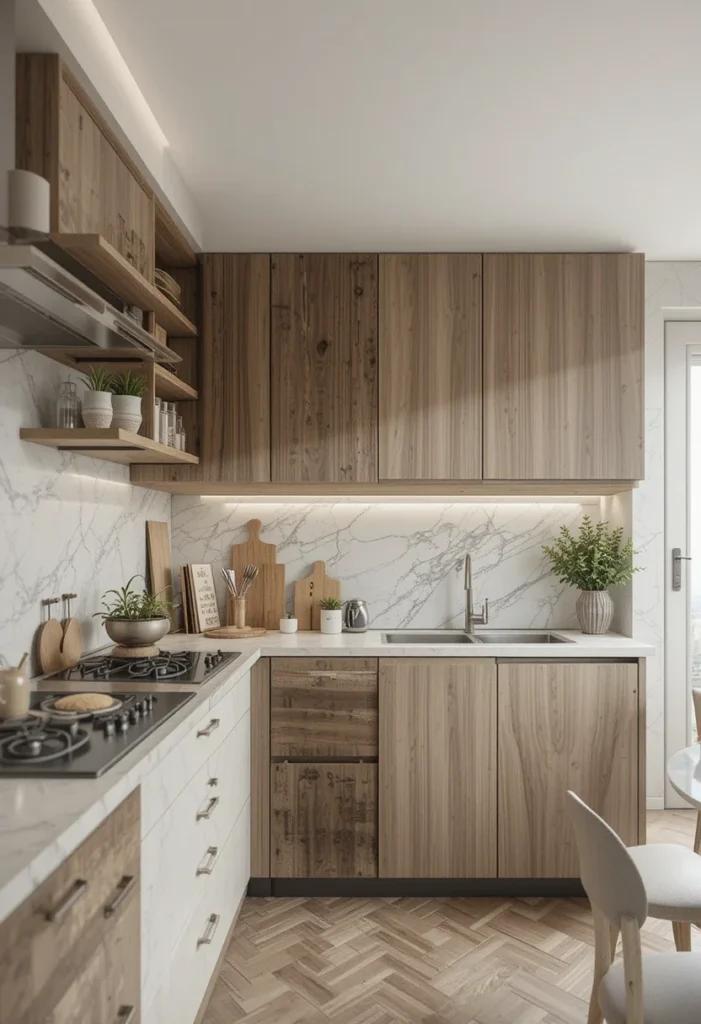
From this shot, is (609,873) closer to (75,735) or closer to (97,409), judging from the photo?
(75,735)

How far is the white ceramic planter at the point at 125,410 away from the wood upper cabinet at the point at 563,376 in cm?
150

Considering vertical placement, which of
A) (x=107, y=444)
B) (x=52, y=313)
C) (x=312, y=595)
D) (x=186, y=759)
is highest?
(x=52, y=313)

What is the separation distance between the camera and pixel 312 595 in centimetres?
367

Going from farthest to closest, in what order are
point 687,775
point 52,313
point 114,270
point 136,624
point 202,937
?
point 136,624 < point 202,937 < point 114,270 < point 687,775 < point 52,313

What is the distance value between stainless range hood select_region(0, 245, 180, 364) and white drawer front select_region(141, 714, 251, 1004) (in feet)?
3.79

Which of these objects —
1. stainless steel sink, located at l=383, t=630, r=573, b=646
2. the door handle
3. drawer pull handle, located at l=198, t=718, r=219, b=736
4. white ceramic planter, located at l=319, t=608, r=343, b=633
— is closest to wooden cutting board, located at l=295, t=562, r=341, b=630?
white ceramic planter, located at l=319, t=608, r=343, b=633

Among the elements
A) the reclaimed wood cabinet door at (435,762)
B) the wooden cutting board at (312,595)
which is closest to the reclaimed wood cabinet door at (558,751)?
the reclaimed wood cabinet door at (435,762)

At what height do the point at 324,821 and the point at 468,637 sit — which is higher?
the point at 468,637

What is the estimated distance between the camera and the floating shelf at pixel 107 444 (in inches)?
87.4

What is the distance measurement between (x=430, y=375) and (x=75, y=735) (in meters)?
2.15

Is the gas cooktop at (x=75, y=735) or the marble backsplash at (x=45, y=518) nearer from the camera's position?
the gas cooktop at (x=75, y=735)

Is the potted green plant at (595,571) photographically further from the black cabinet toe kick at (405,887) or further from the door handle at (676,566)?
the black cabinet toe kick at (405,887)

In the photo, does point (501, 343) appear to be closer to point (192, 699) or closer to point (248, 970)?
point (192, 699)

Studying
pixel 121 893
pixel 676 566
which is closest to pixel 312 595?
pixel 676 566
